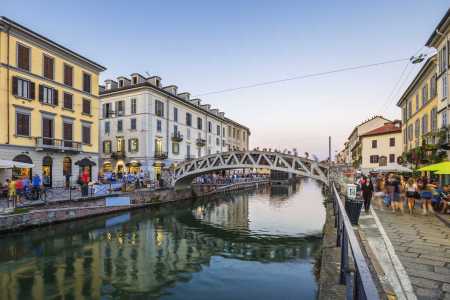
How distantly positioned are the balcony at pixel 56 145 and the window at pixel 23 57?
590 cm

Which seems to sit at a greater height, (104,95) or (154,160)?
(104,95)

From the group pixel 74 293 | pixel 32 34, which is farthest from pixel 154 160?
pixel 74 293

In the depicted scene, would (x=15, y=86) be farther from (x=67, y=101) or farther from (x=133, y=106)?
(x=133, y=106)

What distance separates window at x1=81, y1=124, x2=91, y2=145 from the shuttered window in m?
5.50

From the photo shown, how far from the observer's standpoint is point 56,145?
2355cm

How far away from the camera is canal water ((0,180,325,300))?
8.82 metres

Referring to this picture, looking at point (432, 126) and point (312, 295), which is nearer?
point (312, 295)

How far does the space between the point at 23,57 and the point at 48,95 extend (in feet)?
11.3

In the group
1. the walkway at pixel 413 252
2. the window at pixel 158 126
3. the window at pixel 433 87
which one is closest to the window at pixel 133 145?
the window at pixel 158 126

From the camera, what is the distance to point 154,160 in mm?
35250

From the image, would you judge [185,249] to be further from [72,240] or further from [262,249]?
[72,240]

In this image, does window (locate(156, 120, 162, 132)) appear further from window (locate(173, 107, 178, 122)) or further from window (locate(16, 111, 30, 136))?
window (locate(16, 111, 30, 136))

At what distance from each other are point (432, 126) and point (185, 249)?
19.8 metres

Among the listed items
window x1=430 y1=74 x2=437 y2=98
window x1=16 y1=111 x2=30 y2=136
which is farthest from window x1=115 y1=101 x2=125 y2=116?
window x1=430 y1=74 x2=437 y2=98
